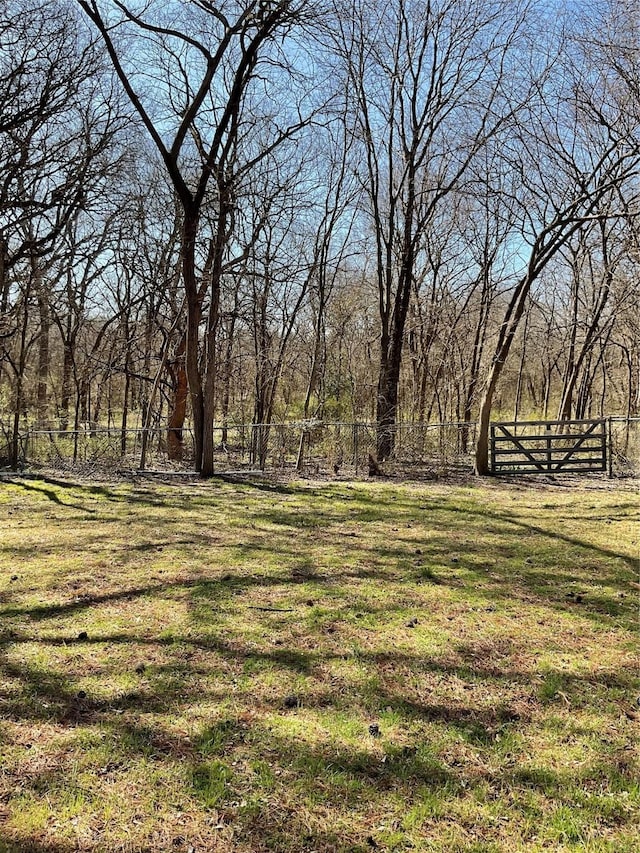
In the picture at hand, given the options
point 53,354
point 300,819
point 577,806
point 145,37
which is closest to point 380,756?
point 300,819

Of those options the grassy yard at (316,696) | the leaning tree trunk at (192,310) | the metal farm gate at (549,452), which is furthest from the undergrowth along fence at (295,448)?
the grassy yard at (316,696)

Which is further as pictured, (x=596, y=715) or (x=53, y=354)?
(x=53, y=354)

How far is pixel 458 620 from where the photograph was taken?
3863mm

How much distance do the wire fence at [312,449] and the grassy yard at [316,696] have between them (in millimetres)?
6298

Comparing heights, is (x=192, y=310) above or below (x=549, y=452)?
above

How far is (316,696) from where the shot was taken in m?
2.84

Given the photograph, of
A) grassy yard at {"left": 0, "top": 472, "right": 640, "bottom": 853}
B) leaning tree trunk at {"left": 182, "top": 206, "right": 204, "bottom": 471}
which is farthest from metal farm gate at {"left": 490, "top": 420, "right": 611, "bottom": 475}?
leaning tree trunk at {"left": 182, "top": 206, "right": 204, "bottom": 471}

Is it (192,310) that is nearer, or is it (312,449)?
(192,310)

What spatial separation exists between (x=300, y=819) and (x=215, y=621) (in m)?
1.88

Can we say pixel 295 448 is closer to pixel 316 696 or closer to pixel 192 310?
pixel 192 310

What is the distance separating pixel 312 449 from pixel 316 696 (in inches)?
419

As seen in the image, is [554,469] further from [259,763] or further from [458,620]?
[259,763]

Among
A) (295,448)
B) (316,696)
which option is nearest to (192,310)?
(295,448)

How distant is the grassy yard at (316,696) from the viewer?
6.62 ft
